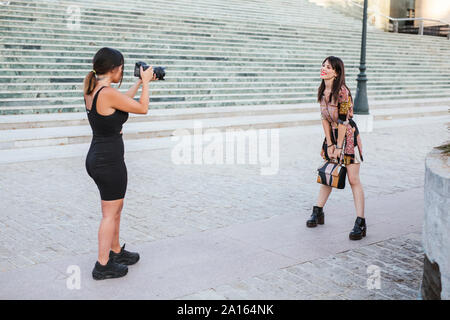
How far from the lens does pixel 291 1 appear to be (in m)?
28.5

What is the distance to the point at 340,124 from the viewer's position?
5051 millimetres

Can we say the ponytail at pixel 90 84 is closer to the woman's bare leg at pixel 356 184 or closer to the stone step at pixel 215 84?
the woman's bare leg at pixel 356 184

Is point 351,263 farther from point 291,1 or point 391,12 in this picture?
point 391,12

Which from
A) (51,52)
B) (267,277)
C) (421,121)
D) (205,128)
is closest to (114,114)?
(267,277)

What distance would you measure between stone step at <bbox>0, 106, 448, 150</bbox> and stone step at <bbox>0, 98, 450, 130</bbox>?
167 mm

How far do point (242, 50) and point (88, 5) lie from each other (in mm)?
5558

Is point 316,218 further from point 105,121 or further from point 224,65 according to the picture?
point 224,65

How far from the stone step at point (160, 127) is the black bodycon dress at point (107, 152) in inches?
256

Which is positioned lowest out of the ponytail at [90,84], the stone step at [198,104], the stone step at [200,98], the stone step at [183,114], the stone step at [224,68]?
the stone step at [183,114]

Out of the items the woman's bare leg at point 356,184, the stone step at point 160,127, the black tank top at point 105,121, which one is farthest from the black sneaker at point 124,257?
the stone step at point 160,127

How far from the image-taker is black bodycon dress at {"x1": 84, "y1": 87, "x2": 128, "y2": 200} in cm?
386

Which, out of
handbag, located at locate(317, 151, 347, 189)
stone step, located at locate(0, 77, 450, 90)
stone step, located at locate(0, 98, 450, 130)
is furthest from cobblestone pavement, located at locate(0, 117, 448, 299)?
stone step, located at locate(0, 77, 450, 90)

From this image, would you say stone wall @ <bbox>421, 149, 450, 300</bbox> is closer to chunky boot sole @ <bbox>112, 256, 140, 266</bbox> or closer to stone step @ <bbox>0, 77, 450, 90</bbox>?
chunky boot sole @ <bbox>112, 256, 140, 266</bbox>

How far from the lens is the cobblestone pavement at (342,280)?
379cm
